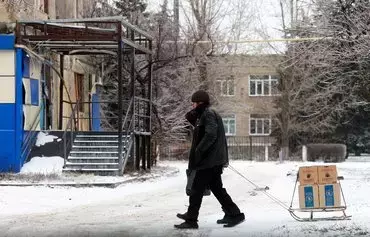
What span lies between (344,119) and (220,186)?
33.4 meters

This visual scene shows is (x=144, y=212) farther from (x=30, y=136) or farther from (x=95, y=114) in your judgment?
(x=95, y=114)

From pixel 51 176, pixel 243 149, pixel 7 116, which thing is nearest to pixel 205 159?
pixel 51 176

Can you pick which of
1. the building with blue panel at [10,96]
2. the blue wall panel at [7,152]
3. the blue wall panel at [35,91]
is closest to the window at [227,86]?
the blue wall panel at [35,91]

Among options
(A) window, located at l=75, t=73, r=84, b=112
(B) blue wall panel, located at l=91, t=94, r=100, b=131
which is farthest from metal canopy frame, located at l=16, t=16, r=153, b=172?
(B) blue wall panel, located at l=91, t=94, r=100, b=131

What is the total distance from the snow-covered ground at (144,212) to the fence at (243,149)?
1635cm

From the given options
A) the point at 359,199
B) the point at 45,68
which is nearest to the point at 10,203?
A: the point at 359,199

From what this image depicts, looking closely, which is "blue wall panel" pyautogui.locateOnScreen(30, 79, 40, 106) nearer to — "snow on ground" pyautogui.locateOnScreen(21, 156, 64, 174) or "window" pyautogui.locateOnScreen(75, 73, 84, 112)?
"snow on ground" pyautogui.locateOnScreen(21, 156, 64, 174)

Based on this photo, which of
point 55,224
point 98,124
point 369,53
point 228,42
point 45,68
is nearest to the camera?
point 55,224

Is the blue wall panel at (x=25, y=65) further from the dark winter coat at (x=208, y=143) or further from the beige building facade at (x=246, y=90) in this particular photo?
the beige building facade at (x=246, y=90)

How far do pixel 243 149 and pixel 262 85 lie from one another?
12.6 m

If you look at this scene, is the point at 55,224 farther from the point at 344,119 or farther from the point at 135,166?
the point at 344,119

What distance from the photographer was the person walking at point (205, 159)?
8.72 metres

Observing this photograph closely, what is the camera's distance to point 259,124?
52.6 meters

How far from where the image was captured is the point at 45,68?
69.9 feet
